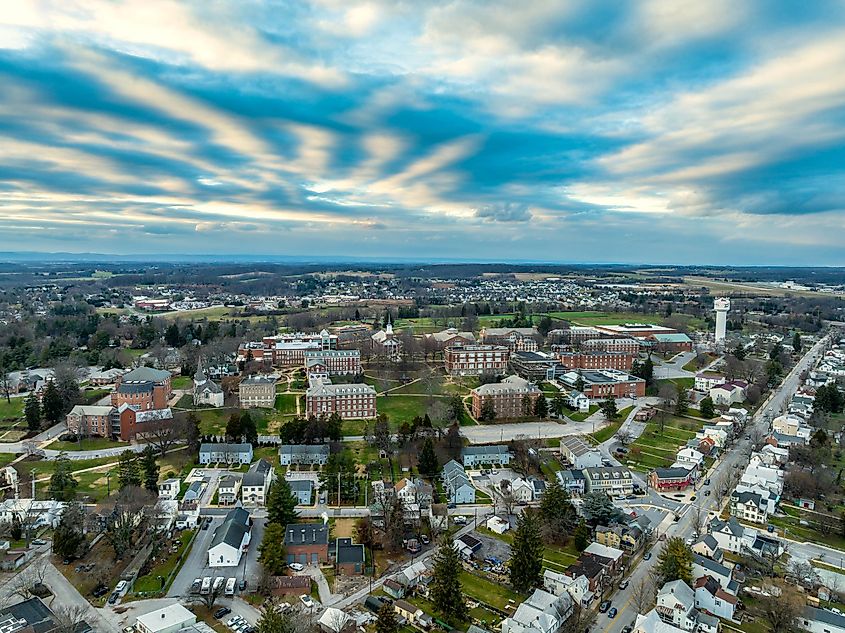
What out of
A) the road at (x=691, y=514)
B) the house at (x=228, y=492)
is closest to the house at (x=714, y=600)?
the road at (x=691, y=514)

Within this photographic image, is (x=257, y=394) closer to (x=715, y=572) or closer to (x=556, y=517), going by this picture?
(x=556, y=517)

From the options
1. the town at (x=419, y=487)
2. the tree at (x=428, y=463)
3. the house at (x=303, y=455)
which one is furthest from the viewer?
the house at (x=303, y=455)

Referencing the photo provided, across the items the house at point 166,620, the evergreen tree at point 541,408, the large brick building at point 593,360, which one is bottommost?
the house at point 166,620

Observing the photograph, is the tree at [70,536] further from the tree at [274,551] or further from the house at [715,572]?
the house at [715,572]

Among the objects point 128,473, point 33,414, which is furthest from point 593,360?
point 33,414

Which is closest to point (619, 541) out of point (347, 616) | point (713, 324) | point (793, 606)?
point (793, 606)

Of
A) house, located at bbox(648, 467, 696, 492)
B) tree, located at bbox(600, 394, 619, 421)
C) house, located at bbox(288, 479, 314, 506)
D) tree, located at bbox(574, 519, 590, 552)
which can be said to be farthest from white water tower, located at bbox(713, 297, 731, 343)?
house, located at bbox(288, 479, 314, 506)

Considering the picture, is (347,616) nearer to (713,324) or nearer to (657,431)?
(657,431)
